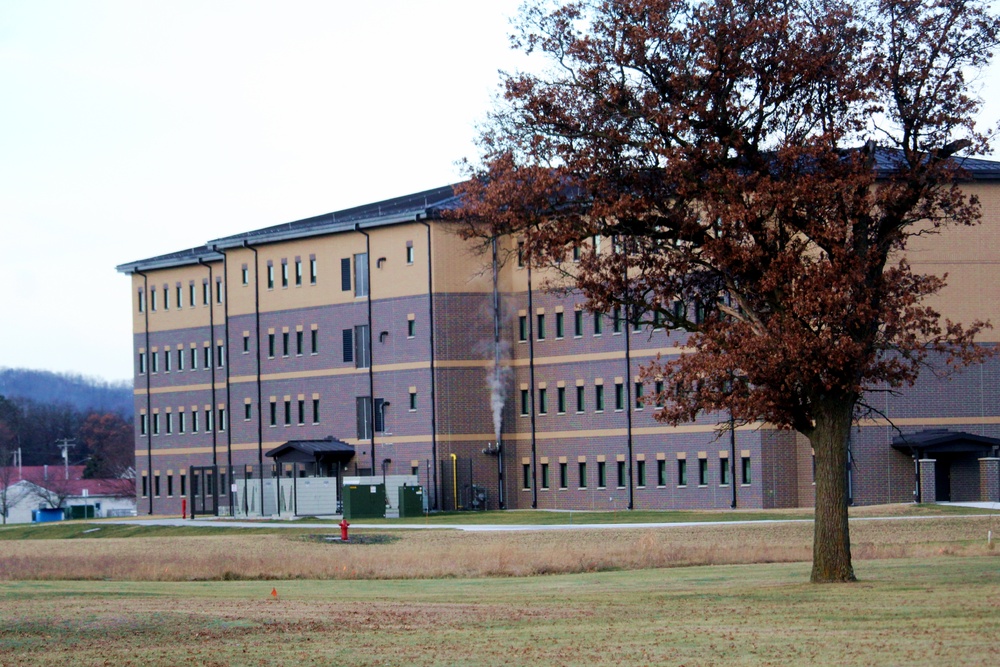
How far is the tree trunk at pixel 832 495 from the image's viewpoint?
2742 centimetres

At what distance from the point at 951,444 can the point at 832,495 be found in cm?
3517

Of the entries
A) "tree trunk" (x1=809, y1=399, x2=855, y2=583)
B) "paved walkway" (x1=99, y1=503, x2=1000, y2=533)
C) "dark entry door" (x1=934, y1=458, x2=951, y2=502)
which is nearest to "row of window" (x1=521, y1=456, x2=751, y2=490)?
"dark entry door" (x1=934, y1=458, x2=951, y2=502)

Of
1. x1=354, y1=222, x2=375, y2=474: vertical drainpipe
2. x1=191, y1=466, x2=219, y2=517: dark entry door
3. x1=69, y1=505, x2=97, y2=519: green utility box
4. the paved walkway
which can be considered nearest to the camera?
the paved walkway

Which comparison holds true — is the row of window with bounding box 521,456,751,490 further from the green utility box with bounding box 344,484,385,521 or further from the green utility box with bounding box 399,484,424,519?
the green utility box with bounding box 344,484,385,521

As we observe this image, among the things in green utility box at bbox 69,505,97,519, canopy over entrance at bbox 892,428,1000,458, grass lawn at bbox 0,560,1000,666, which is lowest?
green utility box at bbox 69,505,97,519

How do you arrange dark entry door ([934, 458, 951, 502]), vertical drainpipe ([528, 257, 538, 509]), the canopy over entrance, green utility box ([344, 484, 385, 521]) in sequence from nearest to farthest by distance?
the canopy over entrance < dark entry door ([934, 458, 951, 502]) < green utility box ([344, 484, 385, 521]) < vertical drainpipe ([528, 257, 538, 509])

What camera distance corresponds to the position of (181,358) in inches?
3425

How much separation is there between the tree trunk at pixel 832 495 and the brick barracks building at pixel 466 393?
3423 cm

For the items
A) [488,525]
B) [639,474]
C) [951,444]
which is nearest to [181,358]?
[639,474]

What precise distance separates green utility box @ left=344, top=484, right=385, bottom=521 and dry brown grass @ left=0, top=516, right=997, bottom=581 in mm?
13476

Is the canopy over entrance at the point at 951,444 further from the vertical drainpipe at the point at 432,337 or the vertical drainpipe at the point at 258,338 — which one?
the vertical drainpipe at the point at 258,338

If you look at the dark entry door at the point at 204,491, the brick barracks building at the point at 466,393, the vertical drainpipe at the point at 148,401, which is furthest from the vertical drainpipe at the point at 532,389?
the vertical drainpipe at the point at 148,401

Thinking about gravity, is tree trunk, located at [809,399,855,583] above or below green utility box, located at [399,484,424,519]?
above

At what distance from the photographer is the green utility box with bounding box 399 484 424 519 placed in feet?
218
